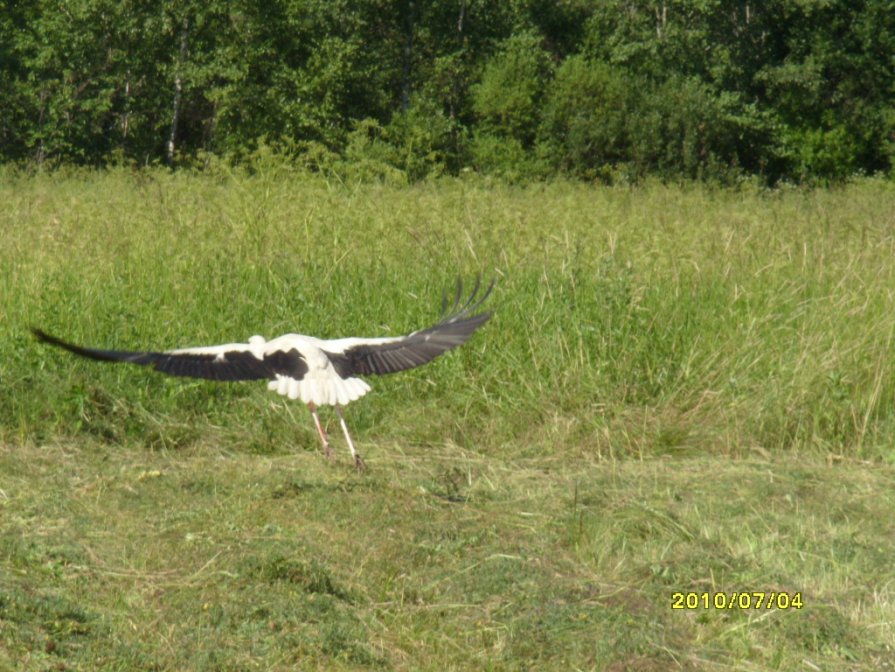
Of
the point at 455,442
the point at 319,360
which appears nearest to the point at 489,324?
the point at 455,442

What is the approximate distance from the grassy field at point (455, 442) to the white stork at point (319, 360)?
1.25ft

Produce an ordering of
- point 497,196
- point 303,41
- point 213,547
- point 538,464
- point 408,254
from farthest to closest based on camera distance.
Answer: point 303,41 < point 497,196 < point 408,254 < point 538,464 < point 213,547

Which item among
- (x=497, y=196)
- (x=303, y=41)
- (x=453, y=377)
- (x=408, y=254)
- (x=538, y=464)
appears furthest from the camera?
(x=303, y=41)

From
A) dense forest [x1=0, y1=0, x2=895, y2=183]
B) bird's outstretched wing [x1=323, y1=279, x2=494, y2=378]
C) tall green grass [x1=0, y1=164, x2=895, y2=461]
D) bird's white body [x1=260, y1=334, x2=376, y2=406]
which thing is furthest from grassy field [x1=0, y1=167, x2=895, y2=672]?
dense forest [x1=0, y1=0, x2=895, y2=183]

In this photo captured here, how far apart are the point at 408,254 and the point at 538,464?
213cm

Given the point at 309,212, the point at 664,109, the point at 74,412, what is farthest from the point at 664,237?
the point at 664,109

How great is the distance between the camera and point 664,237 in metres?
7.77

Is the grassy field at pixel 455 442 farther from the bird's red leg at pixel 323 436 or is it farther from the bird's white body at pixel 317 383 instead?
the bird's white body at pixel 317 383

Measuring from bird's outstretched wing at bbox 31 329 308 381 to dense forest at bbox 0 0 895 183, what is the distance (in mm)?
11953

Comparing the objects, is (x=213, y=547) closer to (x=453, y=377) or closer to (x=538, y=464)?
(x=538, y=464)
